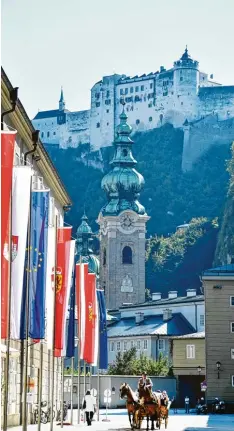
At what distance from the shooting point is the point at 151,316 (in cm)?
12825

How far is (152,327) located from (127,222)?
95.8 ft

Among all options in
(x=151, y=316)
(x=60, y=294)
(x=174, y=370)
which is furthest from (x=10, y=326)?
(x=151, y=316)

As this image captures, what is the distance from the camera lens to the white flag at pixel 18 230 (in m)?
23.3

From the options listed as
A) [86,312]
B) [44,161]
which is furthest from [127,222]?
[86,312]

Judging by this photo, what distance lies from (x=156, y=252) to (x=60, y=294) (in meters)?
156

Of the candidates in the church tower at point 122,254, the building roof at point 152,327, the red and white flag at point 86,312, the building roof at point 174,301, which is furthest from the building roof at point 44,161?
the church tower at point 122,254

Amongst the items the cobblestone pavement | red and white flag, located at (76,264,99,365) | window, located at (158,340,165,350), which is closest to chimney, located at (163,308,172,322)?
window, located at (158,340,165,350)

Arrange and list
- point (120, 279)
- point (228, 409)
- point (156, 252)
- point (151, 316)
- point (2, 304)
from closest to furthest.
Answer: point (2, 304) < point (228, 409) < point (151, 316) < point (120, 279) < point (156, 252)

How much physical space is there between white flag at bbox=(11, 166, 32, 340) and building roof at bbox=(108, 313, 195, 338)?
94.7m

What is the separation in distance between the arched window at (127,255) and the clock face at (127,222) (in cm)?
234

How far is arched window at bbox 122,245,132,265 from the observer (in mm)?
150000

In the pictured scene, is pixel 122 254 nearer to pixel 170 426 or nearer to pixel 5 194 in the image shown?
pixel 170 426

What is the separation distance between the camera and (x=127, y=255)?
5920 inches

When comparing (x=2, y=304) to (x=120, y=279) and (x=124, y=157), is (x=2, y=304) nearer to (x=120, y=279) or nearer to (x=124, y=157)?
(x=120, y=279)
